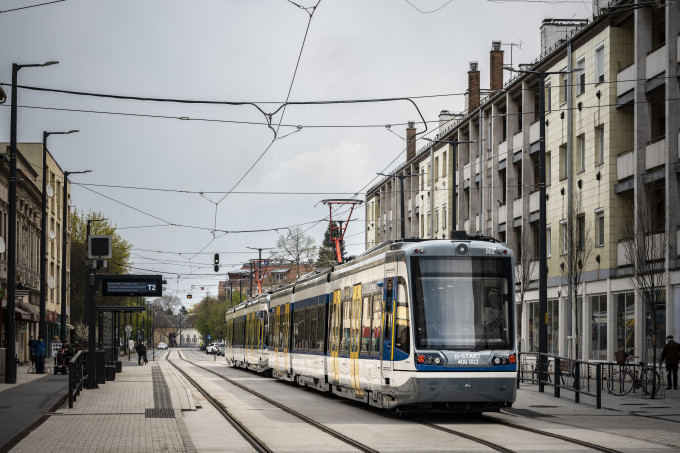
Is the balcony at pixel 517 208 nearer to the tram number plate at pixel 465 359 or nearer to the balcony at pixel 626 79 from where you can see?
the balcony at pixel 626 79

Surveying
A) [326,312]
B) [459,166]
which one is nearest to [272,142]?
[326,312]

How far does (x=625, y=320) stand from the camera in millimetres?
38906

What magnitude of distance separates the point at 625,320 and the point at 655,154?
6359mm

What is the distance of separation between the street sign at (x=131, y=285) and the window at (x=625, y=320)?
1635 cm

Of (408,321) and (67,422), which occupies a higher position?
(408,321)

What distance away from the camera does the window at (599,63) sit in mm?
40844

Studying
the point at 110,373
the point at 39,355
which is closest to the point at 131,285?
the point at 110,373

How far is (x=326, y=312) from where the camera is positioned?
89.2ft

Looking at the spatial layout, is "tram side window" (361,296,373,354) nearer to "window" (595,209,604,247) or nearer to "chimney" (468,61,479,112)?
"window" (595,209,604,247)

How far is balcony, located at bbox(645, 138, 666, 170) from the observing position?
35.6 metres

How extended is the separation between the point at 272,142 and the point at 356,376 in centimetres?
992

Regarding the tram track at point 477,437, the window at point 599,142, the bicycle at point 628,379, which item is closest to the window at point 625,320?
the window at point 599,142

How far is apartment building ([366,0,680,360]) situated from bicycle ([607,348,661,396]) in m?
2.19

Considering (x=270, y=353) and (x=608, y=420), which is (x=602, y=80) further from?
(x=608, y=420)
